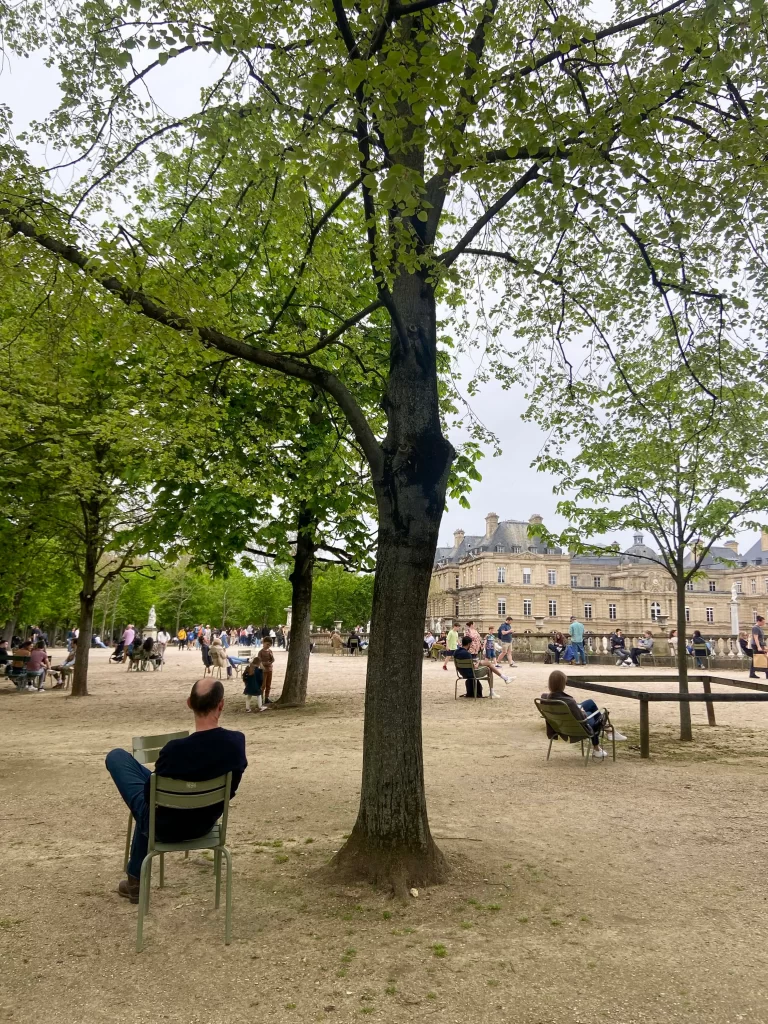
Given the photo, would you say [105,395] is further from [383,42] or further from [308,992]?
[308,992]

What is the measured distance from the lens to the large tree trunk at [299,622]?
53.7 ft

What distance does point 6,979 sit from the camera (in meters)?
3.81

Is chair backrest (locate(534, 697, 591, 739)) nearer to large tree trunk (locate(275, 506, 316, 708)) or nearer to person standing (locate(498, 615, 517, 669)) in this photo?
large tree trunk (locate(275, 506, 316, 708))

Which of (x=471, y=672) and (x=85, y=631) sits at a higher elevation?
(x=85, y=631)

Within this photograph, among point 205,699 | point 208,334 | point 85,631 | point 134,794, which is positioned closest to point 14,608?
point 85,631

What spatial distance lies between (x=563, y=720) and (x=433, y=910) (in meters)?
5.39

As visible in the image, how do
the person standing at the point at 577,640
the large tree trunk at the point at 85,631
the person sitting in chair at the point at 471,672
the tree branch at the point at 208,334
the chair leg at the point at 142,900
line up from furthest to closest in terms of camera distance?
the person standing at the point at 577,640 → the large tree trunk at the point at 85,631 → the person sitting in chair at the point at 471,672 → the tree branch at the point at 208,334 → the chair leg at the point at 142,900

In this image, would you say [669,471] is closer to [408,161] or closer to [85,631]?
[408,161]

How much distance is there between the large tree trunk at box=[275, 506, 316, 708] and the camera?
53.7 feet

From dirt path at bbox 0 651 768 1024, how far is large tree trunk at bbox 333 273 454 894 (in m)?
0.31

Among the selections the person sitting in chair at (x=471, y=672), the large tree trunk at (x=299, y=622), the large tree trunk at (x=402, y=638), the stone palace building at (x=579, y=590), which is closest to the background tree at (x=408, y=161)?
the large tree trunk at (x=402, y=638)

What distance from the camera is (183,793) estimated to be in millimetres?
4406

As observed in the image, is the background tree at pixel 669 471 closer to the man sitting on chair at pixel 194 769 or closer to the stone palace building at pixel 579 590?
the man sitting on chair at pixel 194 769

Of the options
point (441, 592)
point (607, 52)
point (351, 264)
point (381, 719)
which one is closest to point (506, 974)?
point (381, 719)
